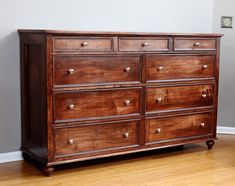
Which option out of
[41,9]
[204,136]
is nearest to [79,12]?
[41,9]

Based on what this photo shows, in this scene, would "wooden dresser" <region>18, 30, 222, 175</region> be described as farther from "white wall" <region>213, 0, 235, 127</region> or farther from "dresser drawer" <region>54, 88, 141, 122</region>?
"white wall" <region>213, 0, 235, 127</region>

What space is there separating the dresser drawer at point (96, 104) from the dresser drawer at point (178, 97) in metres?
0.13

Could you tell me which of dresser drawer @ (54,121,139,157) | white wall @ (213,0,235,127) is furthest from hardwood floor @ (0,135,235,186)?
white wall @ (213,0,235,127)

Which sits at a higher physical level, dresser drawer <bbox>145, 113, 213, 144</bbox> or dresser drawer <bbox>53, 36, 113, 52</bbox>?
dresser drawer <bbox>53, 36, 113, 52</bbox>

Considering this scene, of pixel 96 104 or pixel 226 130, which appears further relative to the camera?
pixel 226 130

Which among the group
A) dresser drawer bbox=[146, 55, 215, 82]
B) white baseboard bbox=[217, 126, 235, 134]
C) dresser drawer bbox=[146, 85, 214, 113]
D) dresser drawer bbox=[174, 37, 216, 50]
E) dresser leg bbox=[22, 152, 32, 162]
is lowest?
white baseboard bbox=[217, 126, 235, 134]

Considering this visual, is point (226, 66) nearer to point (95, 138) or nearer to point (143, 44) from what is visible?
point (143, 44)

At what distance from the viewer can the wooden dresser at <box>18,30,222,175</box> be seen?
288 centimetres

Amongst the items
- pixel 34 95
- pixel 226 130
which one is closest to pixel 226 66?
pixel 226 130

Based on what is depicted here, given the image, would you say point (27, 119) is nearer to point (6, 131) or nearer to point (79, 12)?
point (6, 131)

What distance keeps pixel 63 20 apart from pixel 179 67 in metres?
1.00

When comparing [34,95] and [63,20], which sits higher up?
[63,20]

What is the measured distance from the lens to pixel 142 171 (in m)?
3.10

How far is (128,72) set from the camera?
124 inches
